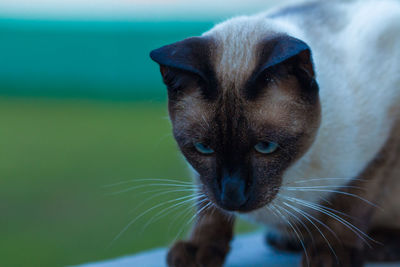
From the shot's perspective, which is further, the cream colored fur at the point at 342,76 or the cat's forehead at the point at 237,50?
the cream colored fur at the point at 342,76

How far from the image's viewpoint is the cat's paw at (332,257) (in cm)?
139

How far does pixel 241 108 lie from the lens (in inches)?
46.6

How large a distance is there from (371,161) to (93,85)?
18.4 ft

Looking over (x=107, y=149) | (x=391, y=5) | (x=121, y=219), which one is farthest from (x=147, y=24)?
(x=391, y=5)

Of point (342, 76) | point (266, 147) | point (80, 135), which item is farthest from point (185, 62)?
point (80, 135)

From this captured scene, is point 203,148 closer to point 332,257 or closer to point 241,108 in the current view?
point 241,108

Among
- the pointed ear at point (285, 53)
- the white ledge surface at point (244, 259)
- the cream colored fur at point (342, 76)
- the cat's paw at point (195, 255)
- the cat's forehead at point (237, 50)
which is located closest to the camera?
the pointed ear at point (285, 53)

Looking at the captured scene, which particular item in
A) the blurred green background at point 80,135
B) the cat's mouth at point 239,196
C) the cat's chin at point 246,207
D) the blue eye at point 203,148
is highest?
the blue eye at point 203,148

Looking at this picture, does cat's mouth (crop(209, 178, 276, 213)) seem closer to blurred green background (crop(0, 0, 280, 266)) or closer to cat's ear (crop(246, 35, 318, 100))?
cat's ear (crop(246, 35, 318, 100))

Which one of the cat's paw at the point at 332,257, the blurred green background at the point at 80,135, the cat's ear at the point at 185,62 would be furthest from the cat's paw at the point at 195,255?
the blurred green background at the point at 80,135

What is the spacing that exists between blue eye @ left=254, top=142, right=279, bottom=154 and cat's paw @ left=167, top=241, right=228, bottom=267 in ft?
1.36

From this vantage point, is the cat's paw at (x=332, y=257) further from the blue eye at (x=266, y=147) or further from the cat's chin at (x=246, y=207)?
the blue eye at (x=266, y=147)

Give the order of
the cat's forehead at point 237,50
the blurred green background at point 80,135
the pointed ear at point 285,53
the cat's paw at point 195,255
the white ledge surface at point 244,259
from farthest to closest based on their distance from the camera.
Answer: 1. the blurred green background at point 80,135
2. the white ledge surface at point 244,259
3. the cat's paw at point 195,255
4. the cat's forehead at point 237,50
5. the pointed ear at point 285,53

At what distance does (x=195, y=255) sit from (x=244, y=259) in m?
0.25
